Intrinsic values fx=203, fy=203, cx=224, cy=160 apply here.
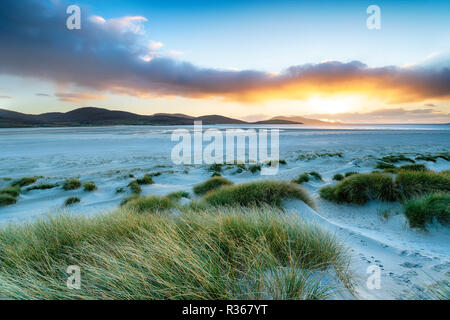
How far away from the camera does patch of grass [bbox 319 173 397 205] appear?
5211mm

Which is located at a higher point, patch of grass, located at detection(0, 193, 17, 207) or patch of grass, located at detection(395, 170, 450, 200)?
patch of grass, located at detection(395, 170, 450, 200)

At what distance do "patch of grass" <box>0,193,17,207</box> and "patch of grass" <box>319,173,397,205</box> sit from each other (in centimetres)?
974

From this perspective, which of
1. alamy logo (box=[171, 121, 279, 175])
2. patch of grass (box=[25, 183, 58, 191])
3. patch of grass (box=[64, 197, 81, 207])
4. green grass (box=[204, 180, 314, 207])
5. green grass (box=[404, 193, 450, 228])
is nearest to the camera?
green grass (box=[404, 193, 450, 228])

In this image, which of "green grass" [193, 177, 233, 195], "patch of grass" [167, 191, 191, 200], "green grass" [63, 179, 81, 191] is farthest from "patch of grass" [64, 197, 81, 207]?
"green grass" [193, 177, 233, 195]

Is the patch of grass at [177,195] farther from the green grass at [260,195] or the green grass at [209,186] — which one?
the green grass at [260,195]

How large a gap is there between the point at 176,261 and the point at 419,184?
6311 millimetres

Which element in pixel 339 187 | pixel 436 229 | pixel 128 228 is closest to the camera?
pixel 128 228

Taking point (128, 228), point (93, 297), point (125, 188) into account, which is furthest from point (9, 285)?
point (125, 188)

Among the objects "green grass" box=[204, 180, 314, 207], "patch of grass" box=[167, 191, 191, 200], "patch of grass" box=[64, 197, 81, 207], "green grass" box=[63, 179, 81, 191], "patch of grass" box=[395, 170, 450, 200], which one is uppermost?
"patch of grass" box=[395, 170, 450, 200]

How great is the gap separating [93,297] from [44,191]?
813 cm

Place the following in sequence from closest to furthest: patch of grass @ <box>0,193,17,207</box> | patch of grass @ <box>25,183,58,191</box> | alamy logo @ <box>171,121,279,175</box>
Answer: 1. patch of grass @ <box>0,193,17,207</box>
2. patch of grass @ <box>25,183,58,191</box>
3. alamy logo @ <box>171,121,279,175</box>

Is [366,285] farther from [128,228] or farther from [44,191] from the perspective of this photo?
[44,191]

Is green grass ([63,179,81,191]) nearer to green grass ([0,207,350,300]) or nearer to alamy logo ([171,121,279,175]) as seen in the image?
green grass ([0,207,350,300])

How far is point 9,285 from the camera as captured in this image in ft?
5.83
